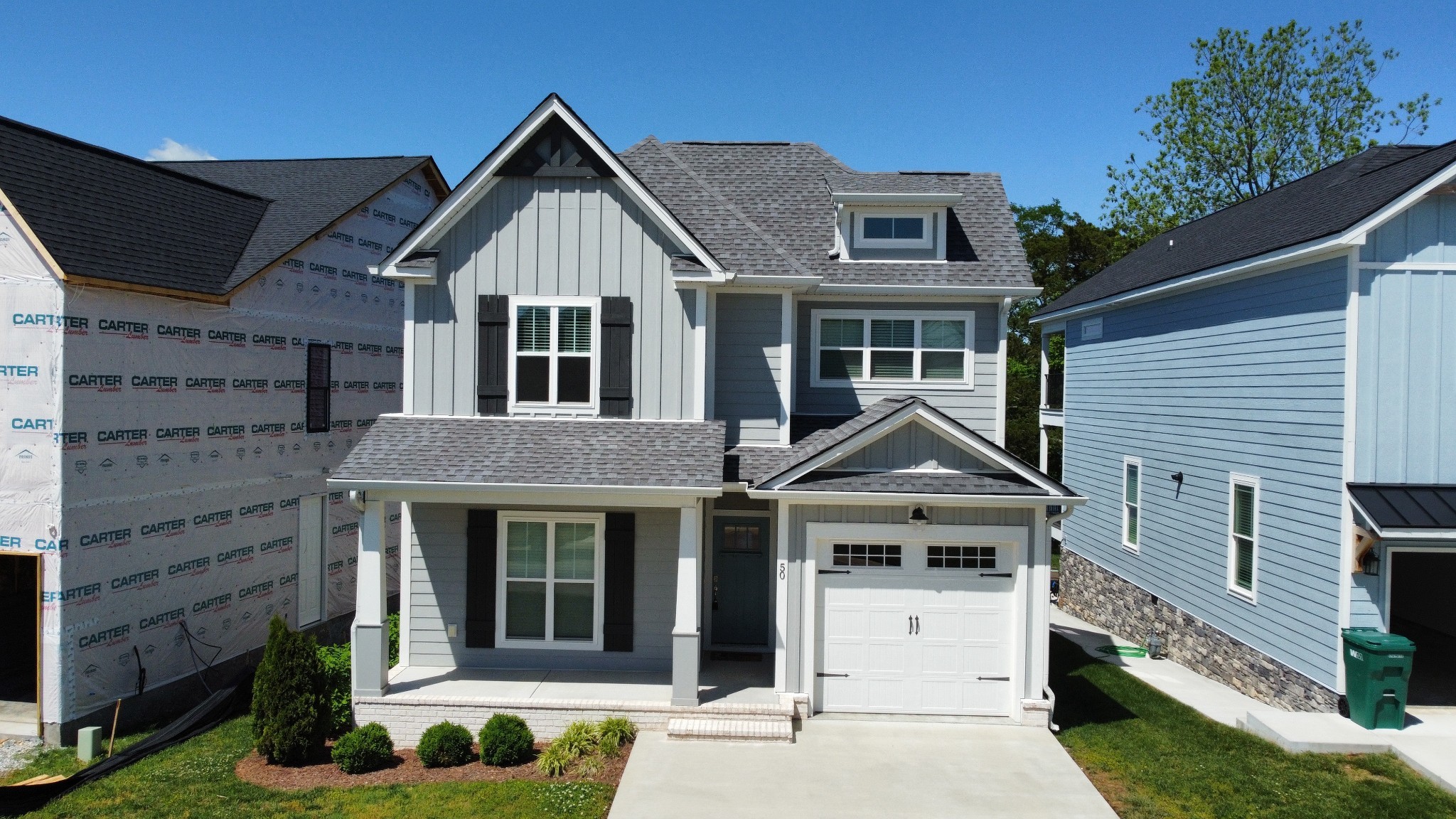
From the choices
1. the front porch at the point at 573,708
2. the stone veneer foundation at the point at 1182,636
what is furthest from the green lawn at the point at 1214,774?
the front porch at the point at 573,708

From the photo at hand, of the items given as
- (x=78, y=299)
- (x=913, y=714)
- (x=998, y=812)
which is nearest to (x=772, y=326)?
(x=913, y=714)

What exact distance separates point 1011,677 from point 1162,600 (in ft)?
20.7

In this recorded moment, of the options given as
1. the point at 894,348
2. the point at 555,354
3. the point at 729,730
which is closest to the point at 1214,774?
the point at 729,730

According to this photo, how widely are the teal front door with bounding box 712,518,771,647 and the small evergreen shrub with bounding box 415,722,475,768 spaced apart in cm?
428

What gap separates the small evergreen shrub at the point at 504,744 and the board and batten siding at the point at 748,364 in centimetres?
493

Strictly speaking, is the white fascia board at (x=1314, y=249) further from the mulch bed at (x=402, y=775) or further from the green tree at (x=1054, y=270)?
the green tree at (x=1054, y=270)

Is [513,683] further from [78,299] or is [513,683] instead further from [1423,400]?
[1423,400]

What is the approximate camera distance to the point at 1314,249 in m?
11.5

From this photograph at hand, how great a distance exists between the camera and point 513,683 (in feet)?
39.1

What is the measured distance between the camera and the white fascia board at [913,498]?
11227 millimetres

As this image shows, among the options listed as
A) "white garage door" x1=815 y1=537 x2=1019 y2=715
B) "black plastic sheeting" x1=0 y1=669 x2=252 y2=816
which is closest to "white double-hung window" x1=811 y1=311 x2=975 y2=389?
"white garage door" x1=815 y1=537 x2=1019 y2=715

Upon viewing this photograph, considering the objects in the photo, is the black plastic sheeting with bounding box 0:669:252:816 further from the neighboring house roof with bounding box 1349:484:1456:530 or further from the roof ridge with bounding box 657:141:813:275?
the neighboring house roof with bounding box 1349:484:1456:530

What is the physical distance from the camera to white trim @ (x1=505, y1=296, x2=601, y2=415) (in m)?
12.5

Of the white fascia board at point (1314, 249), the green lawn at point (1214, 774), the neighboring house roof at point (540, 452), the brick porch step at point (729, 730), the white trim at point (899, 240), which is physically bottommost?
the green lawn at point (1214, 774)
